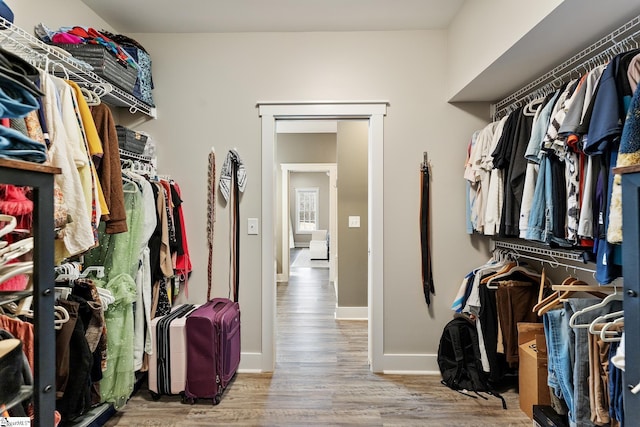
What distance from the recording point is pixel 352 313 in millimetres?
3994

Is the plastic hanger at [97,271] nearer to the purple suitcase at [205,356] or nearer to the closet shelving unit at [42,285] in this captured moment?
the purple suitcase at [205,356]

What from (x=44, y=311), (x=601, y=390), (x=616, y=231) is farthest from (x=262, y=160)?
(x=601, y=390)

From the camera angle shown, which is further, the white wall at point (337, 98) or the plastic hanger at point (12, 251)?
the white wall at point (337, 98)

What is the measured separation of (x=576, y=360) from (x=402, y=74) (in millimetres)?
2072

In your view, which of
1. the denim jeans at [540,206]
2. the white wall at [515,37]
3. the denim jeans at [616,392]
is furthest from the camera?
the denim jeans at [540,206]

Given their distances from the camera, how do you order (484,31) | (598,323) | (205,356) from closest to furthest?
(598,323), (484,31), (205,356)

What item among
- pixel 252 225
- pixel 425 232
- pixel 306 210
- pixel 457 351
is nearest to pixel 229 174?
pixel 252 225

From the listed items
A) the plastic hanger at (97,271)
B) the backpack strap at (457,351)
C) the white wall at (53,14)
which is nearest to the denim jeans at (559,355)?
the backpack strap at (457,351)

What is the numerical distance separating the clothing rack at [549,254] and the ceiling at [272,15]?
1.65 metres

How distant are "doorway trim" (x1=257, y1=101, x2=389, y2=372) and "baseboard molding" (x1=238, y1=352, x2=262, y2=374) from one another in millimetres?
34

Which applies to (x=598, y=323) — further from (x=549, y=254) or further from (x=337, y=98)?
(x=337, y=98)

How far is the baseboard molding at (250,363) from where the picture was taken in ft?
8.69

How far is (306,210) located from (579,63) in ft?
33.7

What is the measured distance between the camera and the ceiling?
7.48 ft
